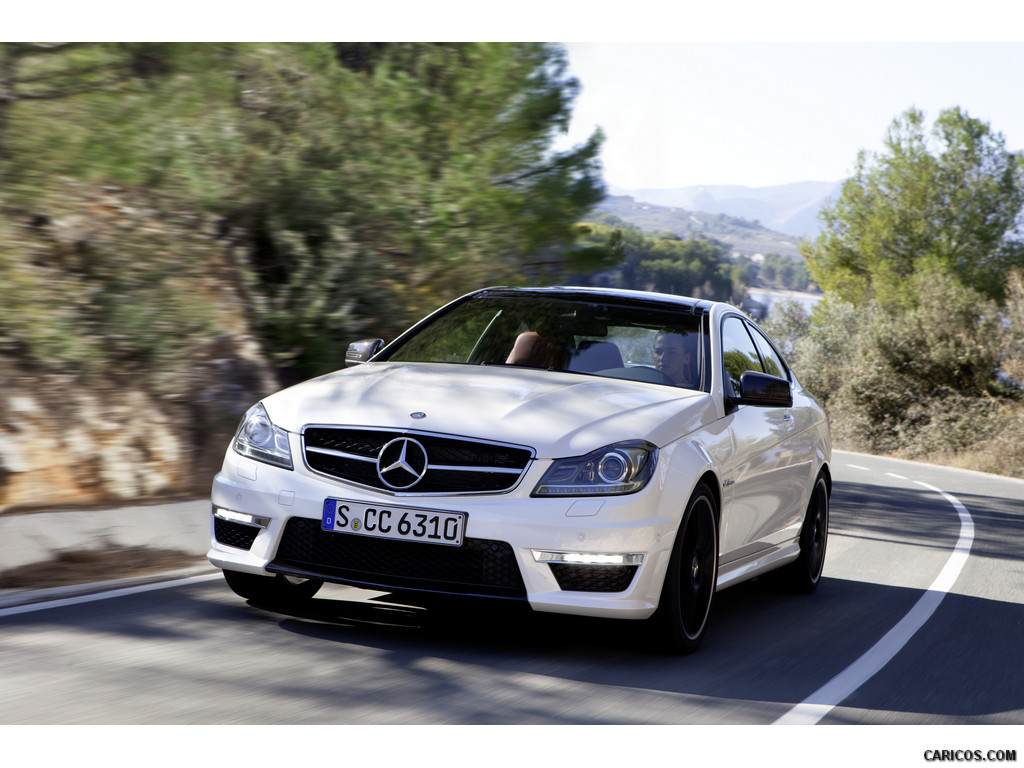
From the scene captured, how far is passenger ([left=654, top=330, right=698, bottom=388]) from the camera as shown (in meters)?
6.05

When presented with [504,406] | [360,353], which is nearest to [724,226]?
[360,353]

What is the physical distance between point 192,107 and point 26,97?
1.48 m

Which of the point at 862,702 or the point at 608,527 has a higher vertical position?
the point at 608,527

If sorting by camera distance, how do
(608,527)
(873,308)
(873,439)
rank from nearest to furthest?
(608,527) < (873,439) < (873,308)

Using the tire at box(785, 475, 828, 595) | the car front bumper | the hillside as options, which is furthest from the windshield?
the hillside

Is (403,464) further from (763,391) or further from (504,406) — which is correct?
(763,391)

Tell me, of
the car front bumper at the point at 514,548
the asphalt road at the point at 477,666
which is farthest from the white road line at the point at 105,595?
the car front bumper at the point at 514,548

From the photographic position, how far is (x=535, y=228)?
13.6m

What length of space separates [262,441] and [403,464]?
2.43 feet

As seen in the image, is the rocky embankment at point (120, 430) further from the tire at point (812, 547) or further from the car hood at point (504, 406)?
the tire at point (812, 547)

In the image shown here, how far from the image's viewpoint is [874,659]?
5879mm

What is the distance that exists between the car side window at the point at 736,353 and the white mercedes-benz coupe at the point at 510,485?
0.42 feet
